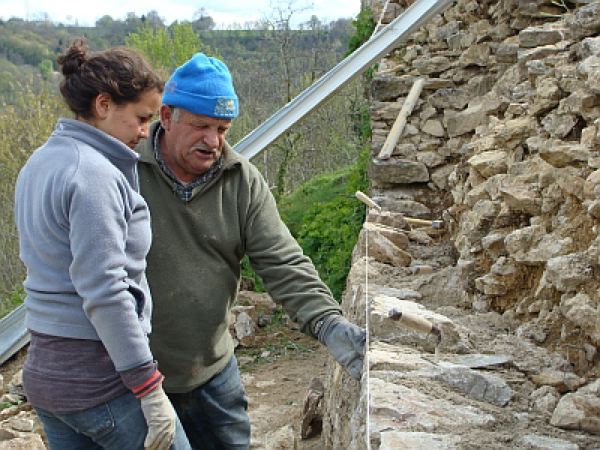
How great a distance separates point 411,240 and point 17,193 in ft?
11.0

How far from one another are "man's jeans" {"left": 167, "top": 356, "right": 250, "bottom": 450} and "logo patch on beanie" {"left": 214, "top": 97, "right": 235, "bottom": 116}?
0.94 metres

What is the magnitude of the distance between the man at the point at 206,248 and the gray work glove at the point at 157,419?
2.33 feet

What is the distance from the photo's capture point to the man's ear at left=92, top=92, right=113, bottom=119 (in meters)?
2.29

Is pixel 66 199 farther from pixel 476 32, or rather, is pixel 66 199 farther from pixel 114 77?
pixel 476 32

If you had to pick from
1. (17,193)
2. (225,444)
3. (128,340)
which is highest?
(17,193)

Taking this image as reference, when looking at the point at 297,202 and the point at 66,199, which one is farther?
the point at 297,202

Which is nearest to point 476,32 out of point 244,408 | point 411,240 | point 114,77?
point 411,240

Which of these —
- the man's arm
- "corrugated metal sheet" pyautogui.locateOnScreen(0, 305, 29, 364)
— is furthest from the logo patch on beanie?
"corrugated metal sheet" pyautogui.locateOnScreen(0, 305, 29, 364)

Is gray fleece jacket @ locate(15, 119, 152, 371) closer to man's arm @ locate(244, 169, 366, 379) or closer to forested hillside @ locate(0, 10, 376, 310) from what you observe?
man's arm @ locate(244, 169, 366, 379)

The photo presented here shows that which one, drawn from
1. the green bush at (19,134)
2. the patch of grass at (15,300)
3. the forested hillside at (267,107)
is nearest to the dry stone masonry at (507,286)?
the patch of grass at (15,300)

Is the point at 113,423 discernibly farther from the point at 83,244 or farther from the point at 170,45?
the point at 170,45

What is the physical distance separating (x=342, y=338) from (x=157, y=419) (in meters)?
0.85

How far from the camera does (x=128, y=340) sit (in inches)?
84.0

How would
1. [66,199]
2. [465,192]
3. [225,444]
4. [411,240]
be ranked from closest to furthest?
1. [66,199]
2. [225,444]
3. [465,192]
4. [411,240]
